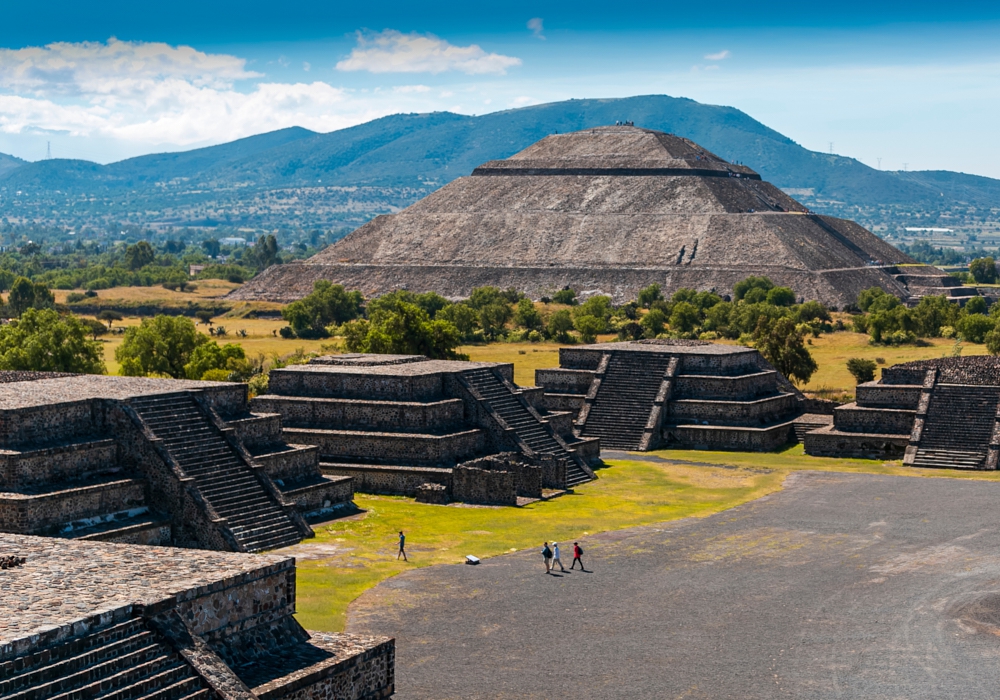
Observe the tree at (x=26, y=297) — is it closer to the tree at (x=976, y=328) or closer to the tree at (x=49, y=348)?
the tree at (x=49, y=348)

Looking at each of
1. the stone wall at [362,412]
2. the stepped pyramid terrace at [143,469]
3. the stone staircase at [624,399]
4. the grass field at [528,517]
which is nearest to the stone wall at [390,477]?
the grass field at [528,517]

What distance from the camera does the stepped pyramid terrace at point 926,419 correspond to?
191 ft

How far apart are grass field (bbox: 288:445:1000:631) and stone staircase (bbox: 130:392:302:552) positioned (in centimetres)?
108

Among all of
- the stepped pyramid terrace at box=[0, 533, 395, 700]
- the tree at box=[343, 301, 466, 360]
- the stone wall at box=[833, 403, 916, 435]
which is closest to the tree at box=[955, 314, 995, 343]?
the stone wall at box=[833, 403, 916, 435]

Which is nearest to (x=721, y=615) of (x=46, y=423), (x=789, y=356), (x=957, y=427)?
(x=46, y=423)

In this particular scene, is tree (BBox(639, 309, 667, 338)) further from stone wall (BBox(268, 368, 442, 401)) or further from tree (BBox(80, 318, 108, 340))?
stone wall (BBox(268, 368, 442, 401))

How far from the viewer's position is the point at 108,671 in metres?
21.7

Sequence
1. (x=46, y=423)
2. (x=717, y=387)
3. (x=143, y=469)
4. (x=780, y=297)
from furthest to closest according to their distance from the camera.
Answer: (x=780, y=297) < (x=717, y=387) < (x=143, y=469) < (x=46, y=423)

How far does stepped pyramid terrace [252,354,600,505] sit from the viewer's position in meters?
49.7

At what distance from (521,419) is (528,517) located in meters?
9.08

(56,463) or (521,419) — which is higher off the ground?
(56,463)

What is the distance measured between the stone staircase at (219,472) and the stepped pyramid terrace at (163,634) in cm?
1258

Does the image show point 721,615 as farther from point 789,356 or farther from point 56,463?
point 789,356

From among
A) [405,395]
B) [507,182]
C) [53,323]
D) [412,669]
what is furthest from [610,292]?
[412,669]
